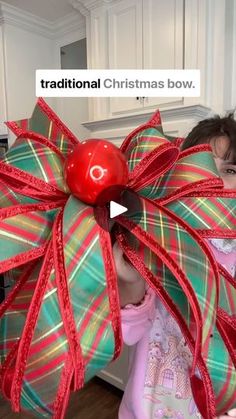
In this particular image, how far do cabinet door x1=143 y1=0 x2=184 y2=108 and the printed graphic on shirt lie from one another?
88cm

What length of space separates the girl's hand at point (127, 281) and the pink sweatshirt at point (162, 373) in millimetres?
132

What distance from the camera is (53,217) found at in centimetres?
21

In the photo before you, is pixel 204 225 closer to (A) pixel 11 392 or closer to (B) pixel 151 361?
(A) pixel 11 392

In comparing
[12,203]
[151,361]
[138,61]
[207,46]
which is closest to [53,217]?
[12,203]

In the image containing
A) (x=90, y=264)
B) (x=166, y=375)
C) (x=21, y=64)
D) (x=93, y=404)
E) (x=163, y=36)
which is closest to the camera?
(x=90, y=264)

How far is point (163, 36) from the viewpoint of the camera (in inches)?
44.6

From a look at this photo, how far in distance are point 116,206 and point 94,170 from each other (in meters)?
0.03

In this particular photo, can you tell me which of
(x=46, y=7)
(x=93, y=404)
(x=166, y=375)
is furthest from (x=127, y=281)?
(x=46, y=7)

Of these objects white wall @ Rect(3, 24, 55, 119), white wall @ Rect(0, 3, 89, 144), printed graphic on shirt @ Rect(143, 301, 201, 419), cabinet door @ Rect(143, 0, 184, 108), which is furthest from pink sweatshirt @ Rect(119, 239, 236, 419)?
white wall @ Rect(3, 24, 55, 119)

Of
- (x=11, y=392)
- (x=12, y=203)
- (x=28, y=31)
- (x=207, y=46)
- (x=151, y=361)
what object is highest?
(x=28, y=31)

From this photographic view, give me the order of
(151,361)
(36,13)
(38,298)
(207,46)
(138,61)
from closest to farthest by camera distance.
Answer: (38,298)
(151,361)
(207,46)
(138,61)
(36,13)

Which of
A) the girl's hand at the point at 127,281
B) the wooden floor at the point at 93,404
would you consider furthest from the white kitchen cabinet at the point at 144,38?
the wooden floor at the point at 93,404

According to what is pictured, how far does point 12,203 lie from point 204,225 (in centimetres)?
13

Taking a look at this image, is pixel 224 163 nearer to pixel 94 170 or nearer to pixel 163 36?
pixel 94 170
